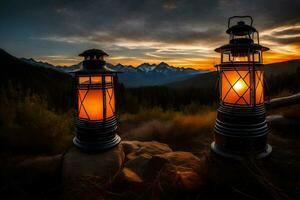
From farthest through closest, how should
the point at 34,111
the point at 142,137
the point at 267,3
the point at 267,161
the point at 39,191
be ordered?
1. the point at 142,137
2. the point at 267,3
3. the point at 34,111
4. the point at 267,161
5. the point at 39,191

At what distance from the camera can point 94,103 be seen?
130 inches

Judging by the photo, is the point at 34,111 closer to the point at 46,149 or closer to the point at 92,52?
the point at 46,149

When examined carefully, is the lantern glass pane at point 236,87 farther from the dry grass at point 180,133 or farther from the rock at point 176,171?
the dry grass at point 180,133

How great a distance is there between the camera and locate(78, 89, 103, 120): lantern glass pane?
3.25 metres

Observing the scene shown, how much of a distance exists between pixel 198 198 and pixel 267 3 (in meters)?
4.81

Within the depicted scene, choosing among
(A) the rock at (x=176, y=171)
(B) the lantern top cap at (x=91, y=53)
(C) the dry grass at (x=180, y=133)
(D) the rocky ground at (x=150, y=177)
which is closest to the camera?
(D) the rocky ground at (x=150, y=177)

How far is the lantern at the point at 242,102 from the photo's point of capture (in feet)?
8.82

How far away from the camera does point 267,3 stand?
15.2ft

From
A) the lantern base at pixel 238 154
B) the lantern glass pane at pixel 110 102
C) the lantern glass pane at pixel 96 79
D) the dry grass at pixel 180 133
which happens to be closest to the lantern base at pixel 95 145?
the lantern glass pane at pixel 110 102

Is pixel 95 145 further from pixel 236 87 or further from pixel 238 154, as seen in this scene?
pixel 236 87

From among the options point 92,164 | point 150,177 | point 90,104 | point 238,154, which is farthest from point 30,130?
point 238,154

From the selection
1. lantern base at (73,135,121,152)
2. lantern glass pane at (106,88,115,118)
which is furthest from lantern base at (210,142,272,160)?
lantern glass pane at (106,88,115,118)

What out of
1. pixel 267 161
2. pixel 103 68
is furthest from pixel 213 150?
pixel 103 68

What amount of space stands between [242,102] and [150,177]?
1.68 m
